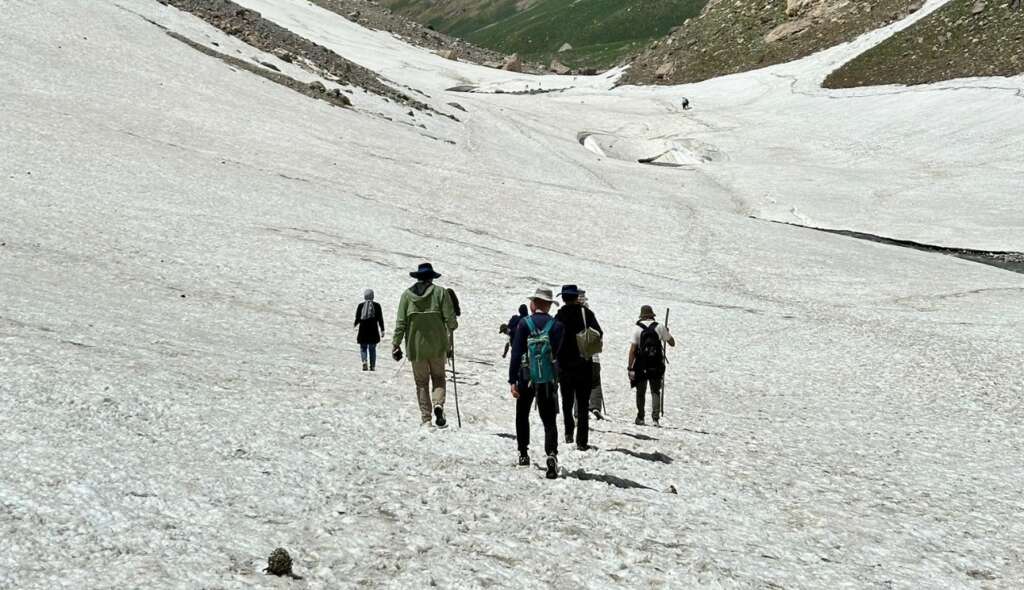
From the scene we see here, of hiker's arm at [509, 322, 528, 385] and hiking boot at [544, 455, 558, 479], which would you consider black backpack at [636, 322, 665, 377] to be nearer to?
hiker's arm at [509, 322, 528, 385]

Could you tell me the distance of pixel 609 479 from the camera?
12258 mm

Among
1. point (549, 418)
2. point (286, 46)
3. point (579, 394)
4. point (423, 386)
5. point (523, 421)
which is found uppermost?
point (286, 46)

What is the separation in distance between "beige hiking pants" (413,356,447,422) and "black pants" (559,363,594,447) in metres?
2.09

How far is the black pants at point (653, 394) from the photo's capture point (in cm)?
1739

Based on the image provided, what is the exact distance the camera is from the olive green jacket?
14234mm

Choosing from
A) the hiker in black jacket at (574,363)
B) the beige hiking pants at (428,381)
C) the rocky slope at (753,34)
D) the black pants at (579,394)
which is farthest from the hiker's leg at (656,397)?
the rocky slope at (753,34)

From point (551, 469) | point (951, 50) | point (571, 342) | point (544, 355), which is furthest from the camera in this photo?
point (951, 50)

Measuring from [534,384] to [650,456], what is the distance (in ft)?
9.99

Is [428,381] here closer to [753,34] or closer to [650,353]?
[650,353]

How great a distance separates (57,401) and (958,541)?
11.9 m

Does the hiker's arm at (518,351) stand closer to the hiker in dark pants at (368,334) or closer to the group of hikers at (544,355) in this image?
the group of hikers at (544,355)

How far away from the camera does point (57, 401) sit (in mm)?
11711

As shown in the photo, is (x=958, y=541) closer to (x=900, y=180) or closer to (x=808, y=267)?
(x=808, y=267)

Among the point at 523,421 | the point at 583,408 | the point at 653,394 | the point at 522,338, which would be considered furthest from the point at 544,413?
the point at 653,394
